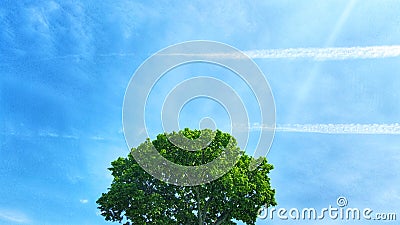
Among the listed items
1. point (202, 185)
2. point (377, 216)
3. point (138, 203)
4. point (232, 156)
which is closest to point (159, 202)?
point (138, 203)

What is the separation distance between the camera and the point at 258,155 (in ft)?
101

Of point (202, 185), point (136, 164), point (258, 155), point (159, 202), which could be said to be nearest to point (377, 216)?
point (258, 155)

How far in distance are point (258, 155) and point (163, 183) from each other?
7.02m

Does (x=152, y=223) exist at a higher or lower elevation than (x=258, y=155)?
lower

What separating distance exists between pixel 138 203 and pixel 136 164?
290 centimetres

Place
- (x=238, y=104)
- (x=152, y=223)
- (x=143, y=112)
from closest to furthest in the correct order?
(x=143, y=112)
(x=238, y=104)
(x=152, y=223)

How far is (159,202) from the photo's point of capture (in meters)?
29.1

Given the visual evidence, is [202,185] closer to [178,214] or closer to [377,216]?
[178,214]

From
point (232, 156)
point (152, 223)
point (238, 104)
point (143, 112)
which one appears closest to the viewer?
point (143, 112)

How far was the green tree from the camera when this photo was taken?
2961 centimetres

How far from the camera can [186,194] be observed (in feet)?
100

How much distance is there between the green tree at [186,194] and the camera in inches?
1166

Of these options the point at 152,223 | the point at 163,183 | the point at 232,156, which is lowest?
the point at 152,223

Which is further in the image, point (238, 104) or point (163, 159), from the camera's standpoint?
point (163, 159)
